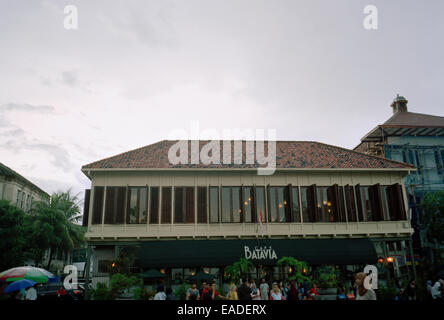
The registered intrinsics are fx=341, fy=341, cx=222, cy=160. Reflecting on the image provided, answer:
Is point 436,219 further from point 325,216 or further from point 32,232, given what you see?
point 32,232

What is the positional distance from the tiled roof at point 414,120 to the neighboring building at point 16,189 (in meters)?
36.8

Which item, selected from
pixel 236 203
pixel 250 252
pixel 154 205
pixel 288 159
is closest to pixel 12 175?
pixel 154 205

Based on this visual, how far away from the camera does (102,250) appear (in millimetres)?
22312

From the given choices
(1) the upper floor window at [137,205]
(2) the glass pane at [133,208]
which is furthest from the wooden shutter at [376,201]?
(2) the glass pane at [133,208]

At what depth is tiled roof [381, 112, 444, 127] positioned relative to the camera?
31656mm

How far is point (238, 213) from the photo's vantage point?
22.7 metres

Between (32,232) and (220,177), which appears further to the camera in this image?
(32,232)

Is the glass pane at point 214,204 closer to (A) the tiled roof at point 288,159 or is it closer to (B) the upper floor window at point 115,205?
(A) the tiled roof at point 288,159

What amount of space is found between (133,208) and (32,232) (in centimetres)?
1786

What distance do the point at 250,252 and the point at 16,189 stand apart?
90.4ft

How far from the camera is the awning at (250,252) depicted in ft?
67.7

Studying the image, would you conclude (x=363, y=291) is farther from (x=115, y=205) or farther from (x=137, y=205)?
Result: (x=115, y=205)
